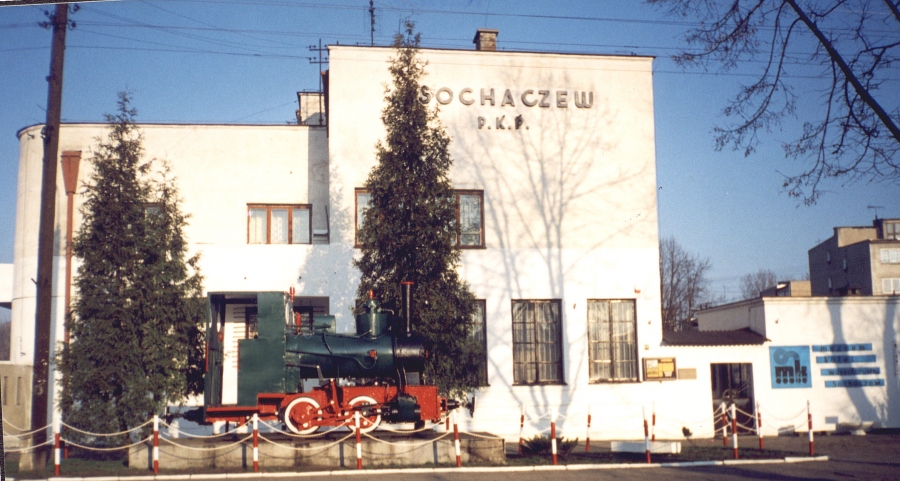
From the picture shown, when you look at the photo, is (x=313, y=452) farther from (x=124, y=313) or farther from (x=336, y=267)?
(x=336, y=267)

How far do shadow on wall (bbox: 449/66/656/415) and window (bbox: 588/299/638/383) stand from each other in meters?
0.53

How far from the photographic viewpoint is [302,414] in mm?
13773

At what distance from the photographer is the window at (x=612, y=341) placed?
2080cm

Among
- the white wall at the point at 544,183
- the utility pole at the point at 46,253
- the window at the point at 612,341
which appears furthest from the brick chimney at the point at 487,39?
the utility pole at the point at 46,253

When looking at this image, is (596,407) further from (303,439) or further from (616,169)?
(303,439)

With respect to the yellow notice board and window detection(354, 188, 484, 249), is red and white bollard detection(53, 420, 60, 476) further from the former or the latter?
the yellow notice board

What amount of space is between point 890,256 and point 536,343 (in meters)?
15.8

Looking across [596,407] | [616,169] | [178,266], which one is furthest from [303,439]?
[616,169]

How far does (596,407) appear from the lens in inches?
801

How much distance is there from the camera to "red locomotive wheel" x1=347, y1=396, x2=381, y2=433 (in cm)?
1381

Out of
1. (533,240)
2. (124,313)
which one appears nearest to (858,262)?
(533,240)

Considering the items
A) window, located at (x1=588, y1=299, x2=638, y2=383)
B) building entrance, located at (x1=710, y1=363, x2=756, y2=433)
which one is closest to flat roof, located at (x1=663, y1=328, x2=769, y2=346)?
building entrance, located at (x1=710, y1=363, x2=756, y2=433)

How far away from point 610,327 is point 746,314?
4.48 m

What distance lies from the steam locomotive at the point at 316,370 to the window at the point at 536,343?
6.40 metres
